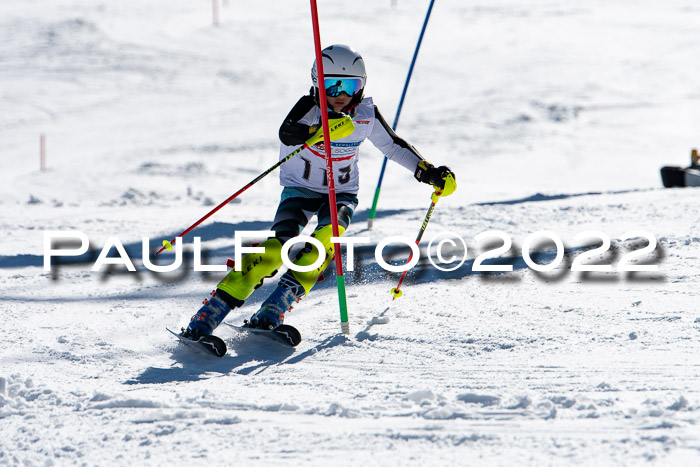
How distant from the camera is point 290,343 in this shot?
374cm

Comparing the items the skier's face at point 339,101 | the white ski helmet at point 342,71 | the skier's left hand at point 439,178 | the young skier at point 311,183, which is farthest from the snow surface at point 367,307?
the white ski helmet at point 342,71

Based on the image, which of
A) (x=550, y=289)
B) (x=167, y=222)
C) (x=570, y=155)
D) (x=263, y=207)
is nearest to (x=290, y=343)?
(x=550, y=289)

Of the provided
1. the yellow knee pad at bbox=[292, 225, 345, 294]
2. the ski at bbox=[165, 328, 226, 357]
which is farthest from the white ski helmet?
the ski at bbox=[165, 328, 226, 357]

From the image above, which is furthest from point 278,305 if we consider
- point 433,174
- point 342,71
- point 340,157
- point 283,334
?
point 342,71

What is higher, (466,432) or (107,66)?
(107,66)

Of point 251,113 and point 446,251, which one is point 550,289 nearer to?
point 446,251

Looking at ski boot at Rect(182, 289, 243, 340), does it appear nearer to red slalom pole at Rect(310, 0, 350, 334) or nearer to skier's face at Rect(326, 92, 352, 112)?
red slalom pole at Rect(310, 0, 350, 334)

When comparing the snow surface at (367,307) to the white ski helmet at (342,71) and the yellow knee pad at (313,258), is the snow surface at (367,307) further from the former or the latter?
the white ski helmet at (342,71)

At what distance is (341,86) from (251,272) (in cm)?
114

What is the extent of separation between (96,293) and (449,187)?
8.00 ft

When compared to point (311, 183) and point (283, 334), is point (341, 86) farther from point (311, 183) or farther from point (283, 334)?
point (283, 334)

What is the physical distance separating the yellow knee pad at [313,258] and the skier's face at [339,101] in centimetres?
67

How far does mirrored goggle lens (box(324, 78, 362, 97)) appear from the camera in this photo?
4098 millimetres

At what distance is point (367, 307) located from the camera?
A: 4488 mm
